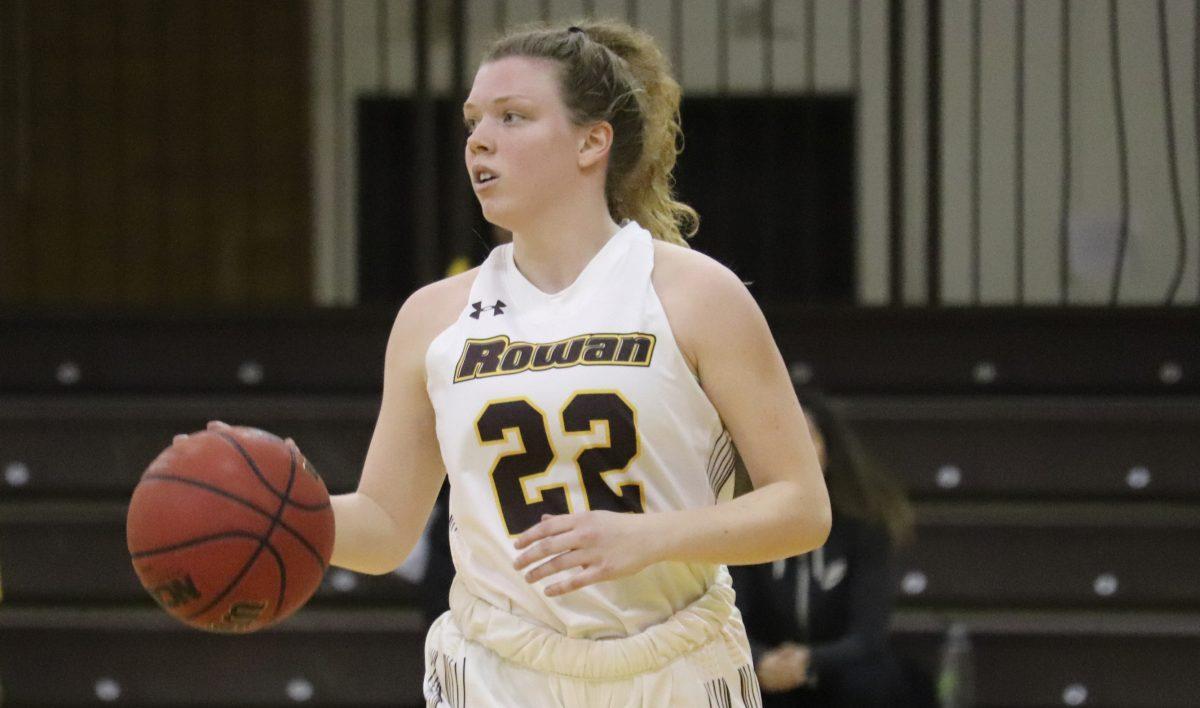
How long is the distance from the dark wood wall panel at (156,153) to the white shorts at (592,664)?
18.2ft

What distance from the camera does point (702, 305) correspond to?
91.0 inches

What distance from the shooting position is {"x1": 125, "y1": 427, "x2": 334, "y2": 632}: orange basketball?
7.11 feet

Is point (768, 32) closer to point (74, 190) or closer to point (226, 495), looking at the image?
point (74, 190)

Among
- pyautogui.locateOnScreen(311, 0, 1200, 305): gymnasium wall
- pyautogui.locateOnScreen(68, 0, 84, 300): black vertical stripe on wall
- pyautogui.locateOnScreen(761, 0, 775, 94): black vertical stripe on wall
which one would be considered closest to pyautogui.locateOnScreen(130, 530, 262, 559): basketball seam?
pyautogui.locateOnScreen(311, 0, 1200, 305): gymnasium wall

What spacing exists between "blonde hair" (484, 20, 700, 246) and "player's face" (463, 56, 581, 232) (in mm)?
25

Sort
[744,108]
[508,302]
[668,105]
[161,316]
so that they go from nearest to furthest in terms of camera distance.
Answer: [508,302] < [668,105] < [161,316] < [744,108]

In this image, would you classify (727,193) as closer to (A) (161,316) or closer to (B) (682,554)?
(A) (161,316)

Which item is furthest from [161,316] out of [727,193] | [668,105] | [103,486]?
[668,105]

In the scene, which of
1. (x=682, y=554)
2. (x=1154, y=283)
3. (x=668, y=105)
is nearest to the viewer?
(x=682, y=554)

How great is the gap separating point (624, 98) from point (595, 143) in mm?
100

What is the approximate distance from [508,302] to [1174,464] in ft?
13.6

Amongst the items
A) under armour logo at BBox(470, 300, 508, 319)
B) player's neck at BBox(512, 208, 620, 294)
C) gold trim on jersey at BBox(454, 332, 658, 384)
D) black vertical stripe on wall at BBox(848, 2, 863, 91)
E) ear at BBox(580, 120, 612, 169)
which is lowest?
gold trim on jersey at BBox(454, 332, 658, 384)

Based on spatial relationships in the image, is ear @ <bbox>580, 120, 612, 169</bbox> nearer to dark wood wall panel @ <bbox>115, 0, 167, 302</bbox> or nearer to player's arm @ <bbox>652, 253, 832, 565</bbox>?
player's arm @ <bbox>652, 253, 832, 565</bbox>

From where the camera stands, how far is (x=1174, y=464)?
19.3 ft
